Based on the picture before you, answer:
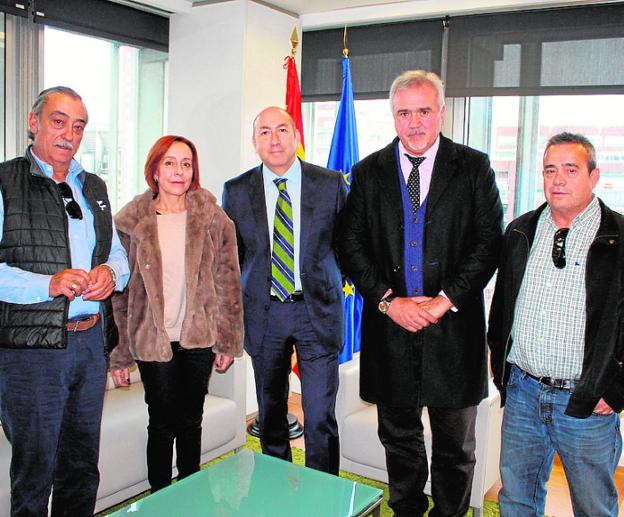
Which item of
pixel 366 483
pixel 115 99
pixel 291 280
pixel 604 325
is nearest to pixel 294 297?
pixel 291 280

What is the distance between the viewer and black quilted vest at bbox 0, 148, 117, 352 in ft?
6.70

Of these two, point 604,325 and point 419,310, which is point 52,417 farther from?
point 604,325

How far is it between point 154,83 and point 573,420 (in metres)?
3.84

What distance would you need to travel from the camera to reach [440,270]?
2.27 meters

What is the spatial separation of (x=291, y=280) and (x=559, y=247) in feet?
3.25

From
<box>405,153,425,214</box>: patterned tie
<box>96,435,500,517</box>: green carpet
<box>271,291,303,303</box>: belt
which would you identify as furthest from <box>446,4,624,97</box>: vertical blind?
<box>96,435,500,517</box>: green carpet

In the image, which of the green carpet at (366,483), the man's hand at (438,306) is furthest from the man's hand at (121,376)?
the man's hand at (438,306)

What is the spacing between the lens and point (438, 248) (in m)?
2.26

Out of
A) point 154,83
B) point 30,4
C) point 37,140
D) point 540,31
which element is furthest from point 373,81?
point 37,140

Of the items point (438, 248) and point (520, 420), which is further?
point (438, 248)

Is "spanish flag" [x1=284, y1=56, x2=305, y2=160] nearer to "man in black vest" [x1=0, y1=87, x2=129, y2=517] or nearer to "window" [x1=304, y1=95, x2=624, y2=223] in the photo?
"window" [x1=304, y1=95, x2=624, y2=223]

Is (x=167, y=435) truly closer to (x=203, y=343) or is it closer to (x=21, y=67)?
(x=203, y=343)

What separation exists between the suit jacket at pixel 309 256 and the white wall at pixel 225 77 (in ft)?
5.61

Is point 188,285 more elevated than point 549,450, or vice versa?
point 188,285
